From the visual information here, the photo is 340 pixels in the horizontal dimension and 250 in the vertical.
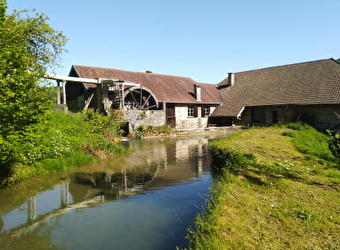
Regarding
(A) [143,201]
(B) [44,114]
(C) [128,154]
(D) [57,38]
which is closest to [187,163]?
(C) [128,154]

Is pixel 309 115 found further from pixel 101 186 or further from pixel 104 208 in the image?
pixel 104 208

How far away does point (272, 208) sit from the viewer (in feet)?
12.9

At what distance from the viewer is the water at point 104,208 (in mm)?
3605

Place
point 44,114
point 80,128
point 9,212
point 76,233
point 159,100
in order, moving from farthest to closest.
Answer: point 159,100
point 80,128
point 44,114
point 9,212
point 76,233

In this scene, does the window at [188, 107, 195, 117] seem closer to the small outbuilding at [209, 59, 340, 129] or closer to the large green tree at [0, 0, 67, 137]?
the small outbuilding at [209, 59, 340, 129]

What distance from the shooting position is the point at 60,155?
821 cm

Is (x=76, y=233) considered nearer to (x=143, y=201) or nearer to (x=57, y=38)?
(x=143, y=201)

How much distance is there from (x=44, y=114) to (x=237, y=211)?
4810mm

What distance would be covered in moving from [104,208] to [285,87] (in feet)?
73.5

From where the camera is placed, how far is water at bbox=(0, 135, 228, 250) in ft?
11.8

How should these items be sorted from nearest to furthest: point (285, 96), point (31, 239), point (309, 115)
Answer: point (31, 239) → point (309, 115) → point (285, 96)

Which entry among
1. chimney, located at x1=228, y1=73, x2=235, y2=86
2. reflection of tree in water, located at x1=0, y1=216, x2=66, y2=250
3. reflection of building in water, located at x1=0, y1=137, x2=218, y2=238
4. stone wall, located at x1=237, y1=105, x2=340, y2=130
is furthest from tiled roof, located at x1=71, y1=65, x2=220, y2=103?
reflection of tree in water, located at x1=0, y1=216, x2=66, y2=250

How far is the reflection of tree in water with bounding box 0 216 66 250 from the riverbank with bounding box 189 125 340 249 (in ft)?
6.98

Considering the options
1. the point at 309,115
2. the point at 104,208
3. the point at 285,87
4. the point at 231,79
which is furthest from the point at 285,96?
the point at 104,208
